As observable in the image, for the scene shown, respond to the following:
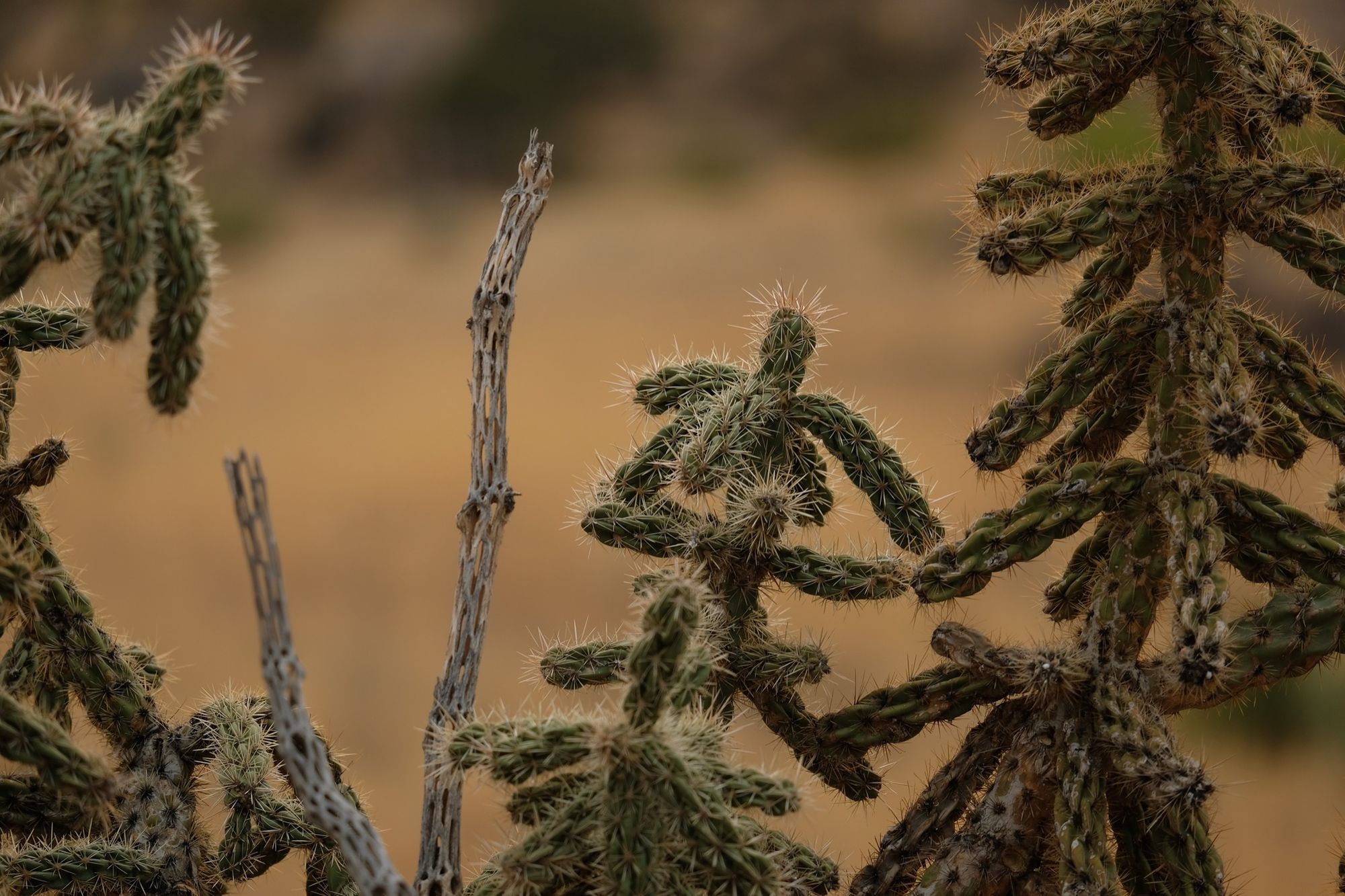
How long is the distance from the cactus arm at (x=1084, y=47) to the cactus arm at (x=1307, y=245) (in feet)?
0.71

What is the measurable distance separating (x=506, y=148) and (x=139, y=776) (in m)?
2.74

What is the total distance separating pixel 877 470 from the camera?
63.5 inches

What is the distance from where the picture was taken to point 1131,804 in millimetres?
1419

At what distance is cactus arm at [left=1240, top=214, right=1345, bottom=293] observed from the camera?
141 centimetres

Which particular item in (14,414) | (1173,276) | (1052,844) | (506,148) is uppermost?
(506,148)

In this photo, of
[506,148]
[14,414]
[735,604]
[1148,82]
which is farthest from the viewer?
[506,148]

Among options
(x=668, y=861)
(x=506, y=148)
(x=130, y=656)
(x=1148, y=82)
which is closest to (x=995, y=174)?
(x=1148, y=82)

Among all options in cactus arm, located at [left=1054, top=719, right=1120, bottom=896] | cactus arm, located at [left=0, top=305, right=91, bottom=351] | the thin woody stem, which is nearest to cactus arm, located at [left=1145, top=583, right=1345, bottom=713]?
cactus arm, located at [left=1054, top=719, right=1120, bottom=896]

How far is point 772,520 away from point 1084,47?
1.99ft

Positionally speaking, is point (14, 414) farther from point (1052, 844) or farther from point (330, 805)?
point (1052, 844)

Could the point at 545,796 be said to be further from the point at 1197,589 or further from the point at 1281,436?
the point at 1281,436

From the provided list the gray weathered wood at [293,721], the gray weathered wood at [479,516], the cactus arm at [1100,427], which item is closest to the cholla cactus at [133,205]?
the gray weathered wood at [293,721]

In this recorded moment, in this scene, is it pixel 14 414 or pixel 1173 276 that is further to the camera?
pixel 14 414

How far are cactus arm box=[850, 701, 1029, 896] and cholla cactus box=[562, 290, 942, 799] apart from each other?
69mm
